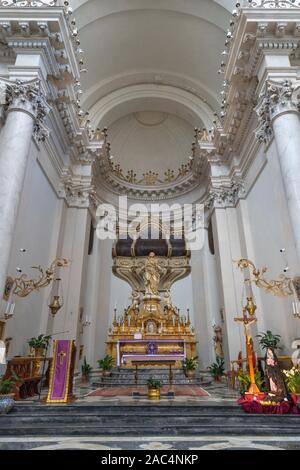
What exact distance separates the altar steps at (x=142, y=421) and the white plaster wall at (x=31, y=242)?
279cm

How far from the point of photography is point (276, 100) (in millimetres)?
7520

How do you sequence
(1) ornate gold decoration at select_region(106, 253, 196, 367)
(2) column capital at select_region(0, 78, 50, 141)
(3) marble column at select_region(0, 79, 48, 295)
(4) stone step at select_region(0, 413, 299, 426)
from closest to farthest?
1. (4) stone step at select_region(0, 413, 299, 426)
2. (3) marble column at select_region(0, 79, 48, 295)
3. (2) column capital at select_region(0, 78, 50, 141)
4. (1) ornate gold decoration at select_region(106, 253, 196, 367)

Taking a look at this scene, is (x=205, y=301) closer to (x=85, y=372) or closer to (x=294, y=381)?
(x=85, y=372)

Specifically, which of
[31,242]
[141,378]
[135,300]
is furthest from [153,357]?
[31,242]

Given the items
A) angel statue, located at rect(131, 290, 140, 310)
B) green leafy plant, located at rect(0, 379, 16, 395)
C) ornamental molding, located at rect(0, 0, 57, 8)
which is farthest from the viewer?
angel statue, located at rect(131, 290, 140, 310)

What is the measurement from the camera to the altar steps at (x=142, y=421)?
12.4ft

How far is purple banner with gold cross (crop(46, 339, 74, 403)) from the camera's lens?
5469 millimetres

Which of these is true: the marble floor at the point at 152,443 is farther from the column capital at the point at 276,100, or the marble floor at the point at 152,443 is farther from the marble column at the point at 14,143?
the column capital at the point at 276,100

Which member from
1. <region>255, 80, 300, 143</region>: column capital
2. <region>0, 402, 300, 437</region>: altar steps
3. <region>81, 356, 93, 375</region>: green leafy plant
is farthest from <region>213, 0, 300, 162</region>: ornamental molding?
<region>81, 356, 93, 375</region>: green leafy plant

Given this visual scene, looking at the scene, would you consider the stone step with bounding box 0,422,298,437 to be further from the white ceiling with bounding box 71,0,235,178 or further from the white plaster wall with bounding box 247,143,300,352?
the white ceiling with bounding box 71,0,235,178

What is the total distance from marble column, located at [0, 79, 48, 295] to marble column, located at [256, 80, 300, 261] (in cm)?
576

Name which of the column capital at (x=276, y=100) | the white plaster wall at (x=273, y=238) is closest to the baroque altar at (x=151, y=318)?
the white plaster wall at (x=273, y=238)

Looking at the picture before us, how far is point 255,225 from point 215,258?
2899mm
